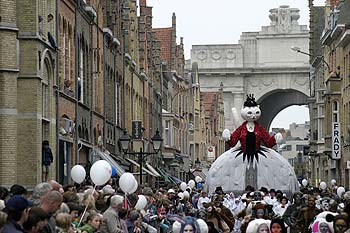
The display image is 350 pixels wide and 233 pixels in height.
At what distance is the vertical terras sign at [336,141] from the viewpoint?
62125 millimetres

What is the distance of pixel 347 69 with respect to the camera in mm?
60688

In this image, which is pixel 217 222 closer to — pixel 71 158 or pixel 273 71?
pixel 71 158

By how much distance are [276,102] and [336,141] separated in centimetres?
6641

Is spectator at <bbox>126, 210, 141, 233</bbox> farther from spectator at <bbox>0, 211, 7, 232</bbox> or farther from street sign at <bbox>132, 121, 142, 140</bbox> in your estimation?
street sign at <bbox>132, 121, 142, 140</bbox>

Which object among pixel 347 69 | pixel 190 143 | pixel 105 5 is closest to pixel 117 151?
pixel 105 5

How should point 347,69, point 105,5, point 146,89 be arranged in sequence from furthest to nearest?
point 146,89
point 347,69
point 105,5

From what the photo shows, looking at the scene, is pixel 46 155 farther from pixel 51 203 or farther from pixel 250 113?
pixel 51 203

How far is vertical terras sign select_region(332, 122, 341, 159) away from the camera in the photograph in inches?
2446

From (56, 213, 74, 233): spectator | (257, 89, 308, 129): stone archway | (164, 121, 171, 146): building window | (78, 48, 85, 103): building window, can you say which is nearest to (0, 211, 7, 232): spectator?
(56, 213, 74, 233): spectator

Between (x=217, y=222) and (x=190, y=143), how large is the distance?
281 ft

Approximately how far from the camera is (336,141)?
204 feet

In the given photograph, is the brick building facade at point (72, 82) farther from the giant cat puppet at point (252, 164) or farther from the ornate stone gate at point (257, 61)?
the ornate stone gate at point (257, 61)

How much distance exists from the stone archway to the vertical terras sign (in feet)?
191

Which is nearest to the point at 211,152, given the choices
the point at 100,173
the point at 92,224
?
the point at 100,173
